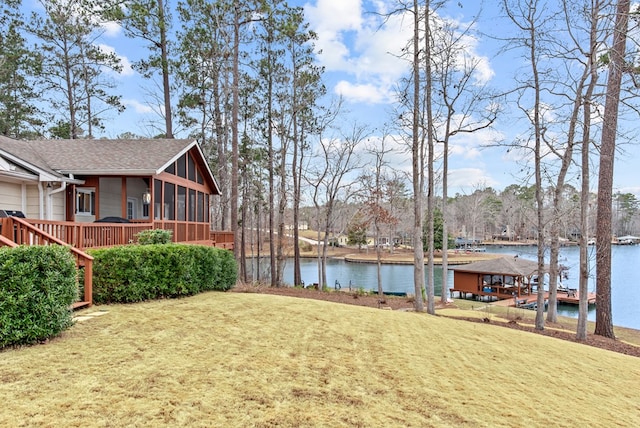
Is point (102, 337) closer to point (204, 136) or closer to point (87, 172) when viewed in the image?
point (87, 172)

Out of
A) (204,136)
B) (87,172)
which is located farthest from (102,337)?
(204,136)

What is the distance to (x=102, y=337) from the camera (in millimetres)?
4410

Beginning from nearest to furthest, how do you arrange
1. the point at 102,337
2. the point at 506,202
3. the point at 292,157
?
the point at 102,337 → the point at 292,157 → the point at 506,202

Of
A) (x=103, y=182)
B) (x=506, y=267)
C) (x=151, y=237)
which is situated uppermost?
(x=103, y=182)

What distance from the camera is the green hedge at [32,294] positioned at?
380 centimetres

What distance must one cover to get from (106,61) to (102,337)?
17930 millimetres

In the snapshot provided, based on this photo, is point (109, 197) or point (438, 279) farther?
point (438, 279)

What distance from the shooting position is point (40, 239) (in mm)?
5867

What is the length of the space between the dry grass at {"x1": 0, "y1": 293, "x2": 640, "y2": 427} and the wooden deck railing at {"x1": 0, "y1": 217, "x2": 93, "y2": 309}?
0.36 meters

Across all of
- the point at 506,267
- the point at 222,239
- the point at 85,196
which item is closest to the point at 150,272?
the point at 85,196

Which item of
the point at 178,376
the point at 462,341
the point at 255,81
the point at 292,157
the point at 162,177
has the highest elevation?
the point at 255,81

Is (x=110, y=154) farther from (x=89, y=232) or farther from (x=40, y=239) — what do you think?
(x=40, y=239)

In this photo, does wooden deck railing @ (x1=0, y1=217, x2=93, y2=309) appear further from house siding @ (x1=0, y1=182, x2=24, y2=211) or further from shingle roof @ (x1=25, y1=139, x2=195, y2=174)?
shingle roof @ (x1=25, y1=139, x2=195, y2=174)

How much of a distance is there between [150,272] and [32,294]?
9.57 feet
